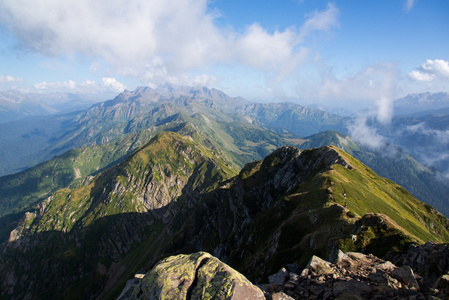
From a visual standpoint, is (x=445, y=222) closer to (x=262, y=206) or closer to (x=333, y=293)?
(x=262, y=206)

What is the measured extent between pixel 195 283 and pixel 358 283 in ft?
53.4

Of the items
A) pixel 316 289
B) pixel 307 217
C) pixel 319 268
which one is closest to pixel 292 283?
pixel 316 289

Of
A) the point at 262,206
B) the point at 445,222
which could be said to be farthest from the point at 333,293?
the point at 445,222

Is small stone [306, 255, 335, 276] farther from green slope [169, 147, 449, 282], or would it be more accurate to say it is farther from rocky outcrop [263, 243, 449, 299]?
green slope [169, 147, 449, 282]

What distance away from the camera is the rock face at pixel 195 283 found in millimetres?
17688

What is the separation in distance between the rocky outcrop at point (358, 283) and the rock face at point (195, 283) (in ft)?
21.7

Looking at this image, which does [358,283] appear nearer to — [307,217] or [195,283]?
[195,283]

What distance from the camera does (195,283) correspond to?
65.0 ft

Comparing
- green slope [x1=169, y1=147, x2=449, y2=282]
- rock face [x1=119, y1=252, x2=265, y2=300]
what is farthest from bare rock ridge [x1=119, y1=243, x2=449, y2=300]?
green slope [x1=169, y1=147, x2=449, y2=282]

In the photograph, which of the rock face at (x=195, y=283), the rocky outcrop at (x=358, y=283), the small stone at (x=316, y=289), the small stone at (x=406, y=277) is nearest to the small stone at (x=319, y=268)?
the rocky outcrop at (x=358, y=283)

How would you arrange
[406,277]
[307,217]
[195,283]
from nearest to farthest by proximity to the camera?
[406,277], [195,283], [307,217]

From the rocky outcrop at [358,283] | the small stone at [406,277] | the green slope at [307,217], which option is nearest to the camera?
the rocky outcrop at [358,283]

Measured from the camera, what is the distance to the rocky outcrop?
54.4 feet

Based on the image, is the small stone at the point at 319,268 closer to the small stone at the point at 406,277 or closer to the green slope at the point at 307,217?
the small stone at the point at 406,277
